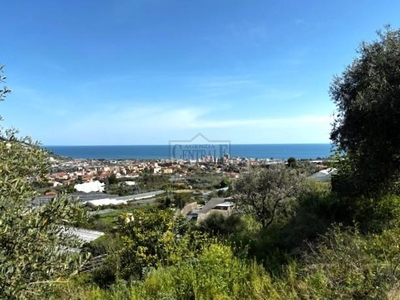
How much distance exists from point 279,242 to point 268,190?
8279mm

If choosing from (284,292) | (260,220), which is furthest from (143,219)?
(260,220)

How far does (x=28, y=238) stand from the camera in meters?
2.09

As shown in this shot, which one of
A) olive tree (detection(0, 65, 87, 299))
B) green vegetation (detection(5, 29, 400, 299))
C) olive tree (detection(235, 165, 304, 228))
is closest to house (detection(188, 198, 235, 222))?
olive tree (detection(235, 165, 304, 228))

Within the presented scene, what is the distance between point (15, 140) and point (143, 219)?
20.2 ft

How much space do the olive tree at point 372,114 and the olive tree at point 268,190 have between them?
706 centimetres

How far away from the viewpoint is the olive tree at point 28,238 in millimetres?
1905

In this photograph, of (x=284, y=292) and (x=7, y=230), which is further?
(x=284, y=292)

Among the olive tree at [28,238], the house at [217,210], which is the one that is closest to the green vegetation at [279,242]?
the olive tree at [28,238]

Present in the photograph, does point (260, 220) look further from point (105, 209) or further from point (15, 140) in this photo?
point (105, 209)

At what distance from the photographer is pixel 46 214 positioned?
7.78ft

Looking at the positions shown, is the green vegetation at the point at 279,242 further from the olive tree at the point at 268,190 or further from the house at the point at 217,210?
the house at the point at 217,210

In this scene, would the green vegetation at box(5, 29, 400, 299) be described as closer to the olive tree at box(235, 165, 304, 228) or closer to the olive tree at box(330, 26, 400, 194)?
the olive tree at box(330, 26, 400, 194)

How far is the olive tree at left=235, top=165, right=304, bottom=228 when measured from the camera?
14375mm

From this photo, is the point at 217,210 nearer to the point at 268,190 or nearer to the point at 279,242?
the point at 268,190
